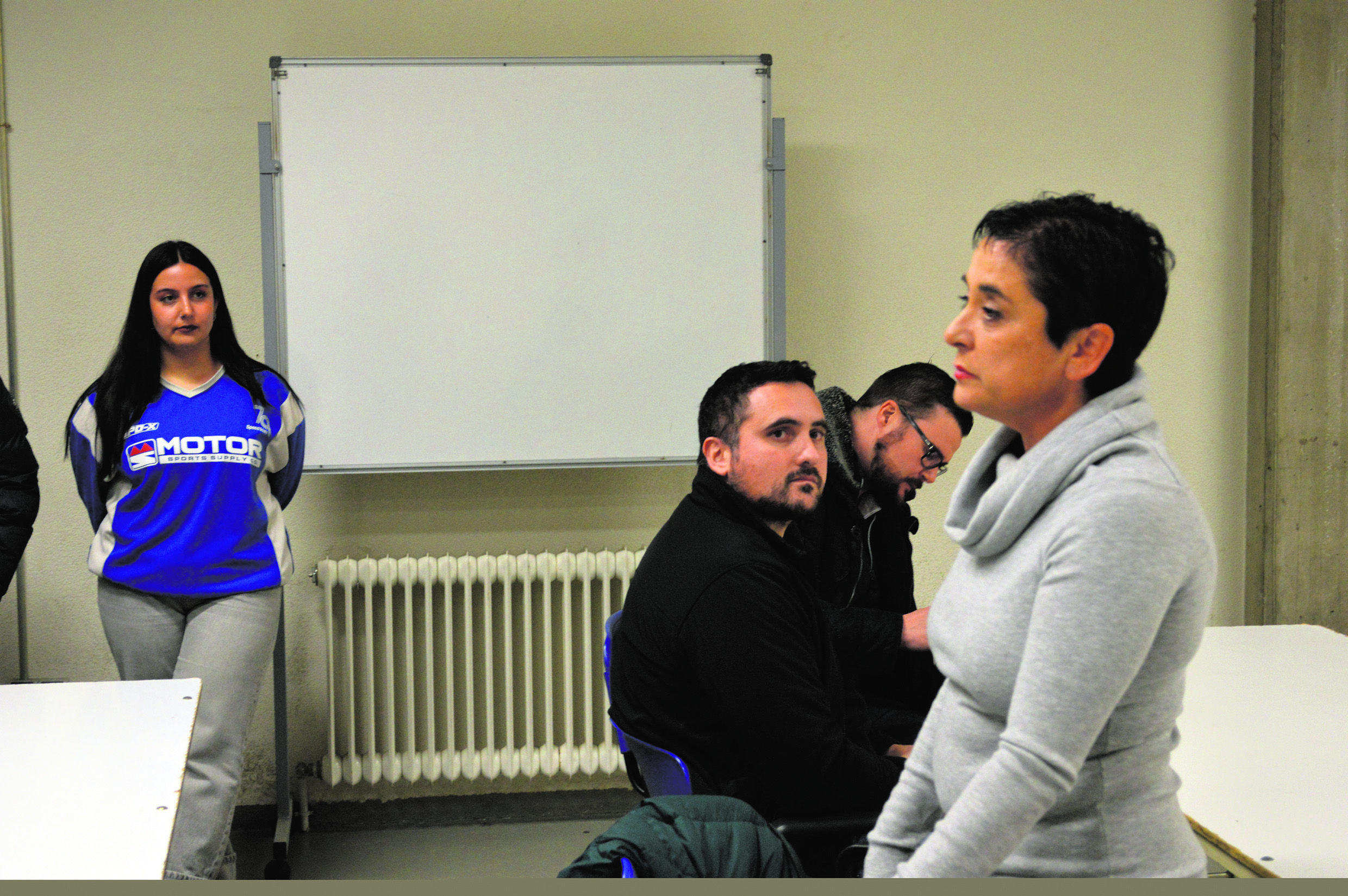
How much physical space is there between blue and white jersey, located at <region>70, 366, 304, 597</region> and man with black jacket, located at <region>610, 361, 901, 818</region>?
3.58 ft

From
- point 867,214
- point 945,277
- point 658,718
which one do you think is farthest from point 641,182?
point 658,718

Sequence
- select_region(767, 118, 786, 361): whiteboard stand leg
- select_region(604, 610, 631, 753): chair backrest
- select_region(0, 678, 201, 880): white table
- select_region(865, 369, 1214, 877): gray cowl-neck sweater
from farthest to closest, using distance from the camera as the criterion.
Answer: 1. select_region(767, 118, 786, 361): whiteboard stand leg
2. select_region(604, 610, 631, 753): chair backrest
3. select_region(0, 678, 201, 880): white table
4. select_region(865, 369, 1214, 877): gray cowl-neck sweater

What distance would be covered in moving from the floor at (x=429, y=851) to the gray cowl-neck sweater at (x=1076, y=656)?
1.95 m

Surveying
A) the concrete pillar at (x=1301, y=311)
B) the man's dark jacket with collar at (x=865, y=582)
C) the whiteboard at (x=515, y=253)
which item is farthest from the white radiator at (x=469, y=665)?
the concrete pillar at (x=1301, y=311)

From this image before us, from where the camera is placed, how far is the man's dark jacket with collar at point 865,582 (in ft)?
6.43

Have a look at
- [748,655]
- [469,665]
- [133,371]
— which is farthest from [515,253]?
[748,655]

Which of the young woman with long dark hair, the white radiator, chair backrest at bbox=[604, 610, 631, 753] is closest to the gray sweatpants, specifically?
the young woman with long dark hair

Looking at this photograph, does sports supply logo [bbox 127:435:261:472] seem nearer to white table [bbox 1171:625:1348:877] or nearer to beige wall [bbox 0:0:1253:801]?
beige wall [bbox 0:0:1253:801]

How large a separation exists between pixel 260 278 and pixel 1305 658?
2.72 meters

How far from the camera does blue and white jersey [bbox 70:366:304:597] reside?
228cm

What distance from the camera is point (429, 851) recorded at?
9.45 feet

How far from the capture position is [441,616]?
3.10 m

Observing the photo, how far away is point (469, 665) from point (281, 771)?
57cm

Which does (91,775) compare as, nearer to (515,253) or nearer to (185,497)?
(185,497)
